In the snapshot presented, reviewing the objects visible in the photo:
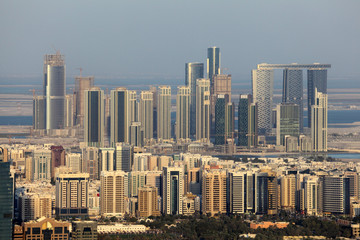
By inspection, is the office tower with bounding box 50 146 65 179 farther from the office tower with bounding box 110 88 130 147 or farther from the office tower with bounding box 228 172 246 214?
the office tower with bounding box 110 88 130 147

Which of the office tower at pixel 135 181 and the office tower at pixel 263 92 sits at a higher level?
the office tower at pixel 263 92

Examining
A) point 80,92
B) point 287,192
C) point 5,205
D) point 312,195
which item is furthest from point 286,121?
point 5,205

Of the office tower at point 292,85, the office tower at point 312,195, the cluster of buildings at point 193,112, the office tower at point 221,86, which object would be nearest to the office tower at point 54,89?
the cluster of buildings at point 193,112

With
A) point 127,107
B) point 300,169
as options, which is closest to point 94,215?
point 300,169

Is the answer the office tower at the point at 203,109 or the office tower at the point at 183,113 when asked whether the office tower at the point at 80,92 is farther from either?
the office tower at the point at 203,109

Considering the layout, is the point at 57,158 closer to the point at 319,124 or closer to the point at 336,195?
the point at 336,195

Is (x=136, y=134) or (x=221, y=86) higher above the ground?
(x=221, y=86)

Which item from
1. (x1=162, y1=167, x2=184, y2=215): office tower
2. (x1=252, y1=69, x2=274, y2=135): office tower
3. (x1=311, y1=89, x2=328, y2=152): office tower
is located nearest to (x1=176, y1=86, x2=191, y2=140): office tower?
(x1=252, y1=69, x2=274, y2=135): office tower

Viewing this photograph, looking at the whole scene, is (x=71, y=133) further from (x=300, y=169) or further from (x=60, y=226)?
(x=60, y=226)
